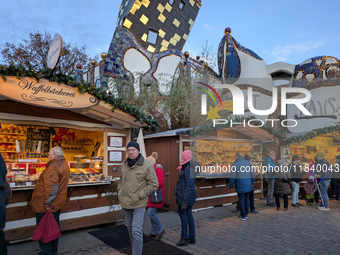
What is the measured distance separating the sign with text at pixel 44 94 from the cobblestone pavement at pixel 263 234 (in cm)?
270

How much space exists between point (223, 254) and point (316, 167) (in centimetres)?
576

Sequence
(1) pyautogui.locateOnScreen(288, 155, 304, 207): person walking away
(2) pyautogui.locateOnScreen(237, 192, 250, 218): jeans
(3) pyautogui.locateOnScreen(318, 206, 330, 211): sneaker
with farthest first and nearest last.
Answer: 1. (1) pyautogui.locateOnScreen(288, 155, 304, 207): person walking away
2. (3) pyautogui.locateOnScreen(318, 206, 330, 211): sneaker
3. (2) pyautogui.locateOnScreen(237, 192, 250, 218): jeans

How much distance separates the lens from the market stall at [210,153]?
25.8 feet

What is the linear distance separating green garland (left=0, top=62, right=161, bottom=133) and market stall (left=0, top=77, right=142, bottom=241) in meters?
0.09

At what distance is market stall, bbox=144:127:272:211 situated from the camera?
7.86 m

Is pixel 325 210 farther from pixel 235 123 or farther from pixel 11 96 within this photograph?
pixel 11 96

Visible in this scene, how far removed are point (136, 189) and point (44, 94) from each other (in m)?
2.64

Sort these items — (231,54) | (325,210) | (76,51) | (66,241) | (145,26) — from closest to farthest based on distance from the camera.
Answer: (66,241), (325,210), (231,54), (145,26), (76,51)

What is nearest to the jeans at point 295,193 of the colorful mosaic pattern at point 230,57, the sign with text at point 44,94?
the colorful mosaic pattern at point 230,57

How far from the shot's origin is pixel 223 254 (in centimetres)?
433

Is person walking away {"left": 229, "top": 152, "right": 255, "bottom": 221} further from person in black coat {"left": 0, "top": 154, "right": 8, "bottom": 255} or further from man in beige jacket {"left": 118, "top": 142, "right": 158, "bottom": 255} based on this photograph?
person in black coat {"left": 0, "top": 154, "right": 8, "bottom": 255}

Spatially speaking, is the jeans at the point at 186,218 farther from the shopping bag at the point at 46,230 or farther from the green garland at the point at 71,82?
the green garland at the point at 71,82

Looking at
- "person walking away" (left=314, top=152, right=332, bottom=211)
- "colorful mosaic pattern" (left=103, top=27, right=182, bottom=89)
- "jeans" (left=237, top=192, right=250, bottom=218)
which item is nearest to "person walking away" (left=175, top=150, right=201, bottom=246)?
"jeans" (left=237, top=192, right=250, bottom=218)

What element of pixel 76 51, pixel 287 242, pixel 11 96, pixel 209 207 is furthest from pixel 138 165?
pixel 76 51
